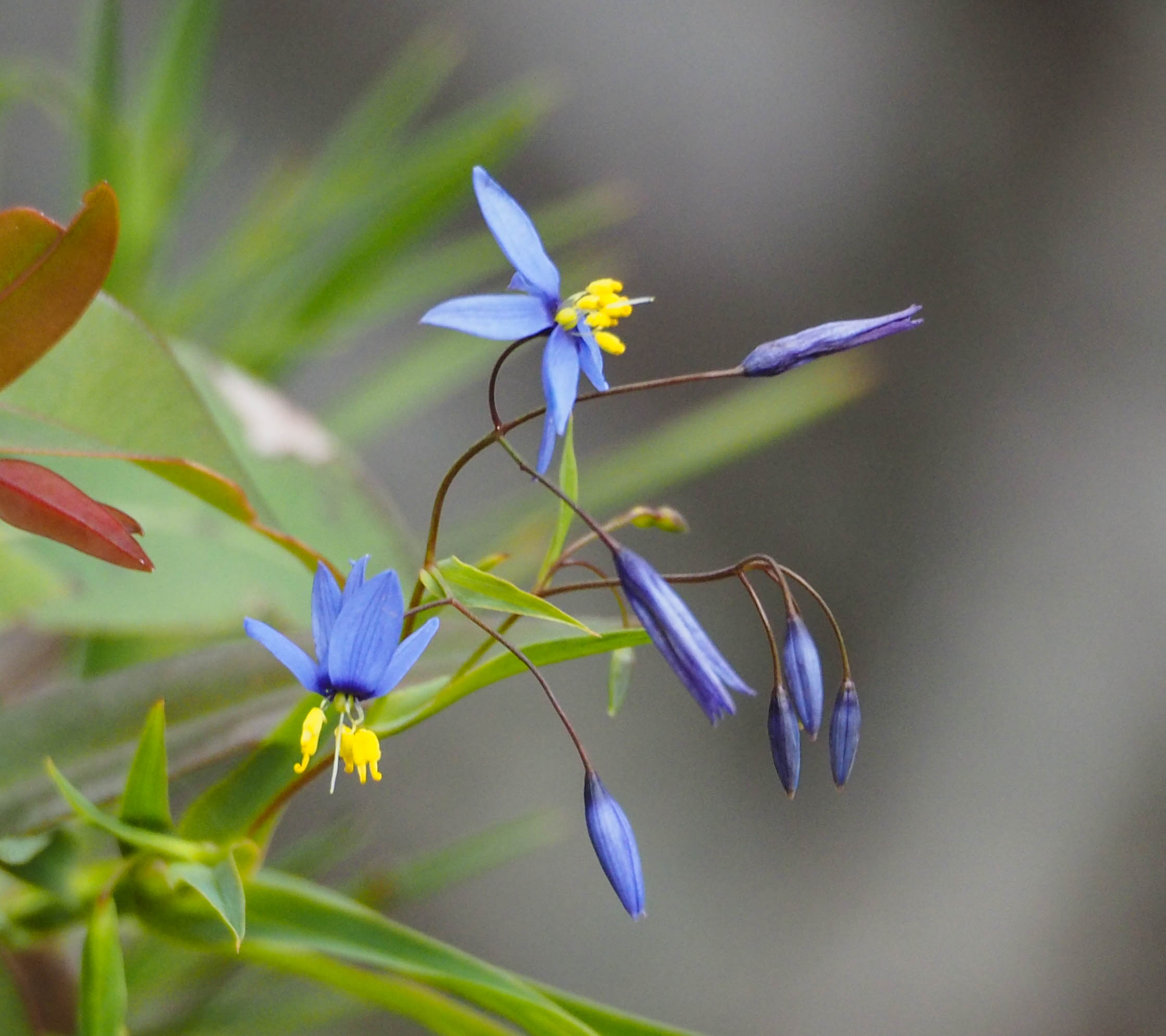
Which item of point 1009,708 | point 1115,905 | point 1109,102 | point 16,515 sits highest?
point 1109,102

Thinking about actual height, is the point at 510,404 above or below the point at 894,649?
above

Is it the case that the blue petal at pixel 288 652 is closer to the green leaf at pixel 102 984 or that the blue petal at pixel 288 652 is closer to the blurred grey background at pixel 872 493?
the green leaf at pixel 102 984

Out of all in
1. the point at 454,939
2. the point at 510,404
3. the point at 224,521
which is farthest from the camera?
the point at 510,404

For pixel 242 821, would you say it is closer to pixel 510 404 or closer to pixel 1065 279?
pixel 510 404

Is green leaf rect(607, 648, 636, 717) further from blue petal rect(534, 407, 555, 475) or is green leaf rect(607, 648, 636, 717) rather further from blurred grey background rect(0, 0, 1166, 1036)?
blurred grey background rect(0, 0, 1166, 1036)

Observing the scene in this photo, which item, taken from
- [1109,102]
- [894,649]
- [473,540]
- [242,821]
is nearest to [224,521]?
[242,821]

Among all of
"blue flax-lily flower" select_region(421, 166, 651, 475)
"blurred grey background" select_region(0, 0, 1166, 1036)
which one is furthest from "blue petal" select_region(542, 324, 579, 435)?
"blurred grey background" select_region(0, 0, 1166, 1036)

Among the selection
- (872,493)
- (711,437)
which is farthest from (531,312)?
(872,493)
